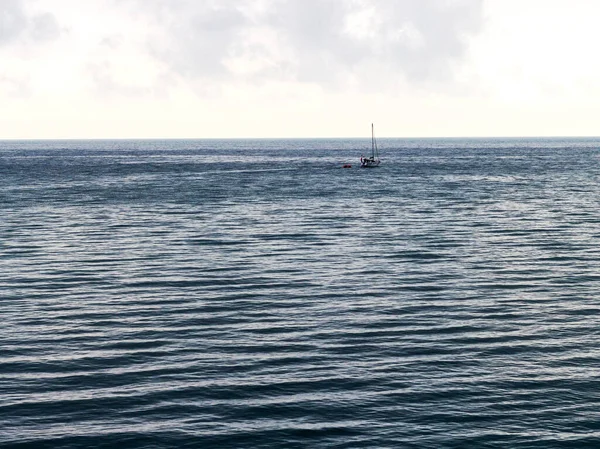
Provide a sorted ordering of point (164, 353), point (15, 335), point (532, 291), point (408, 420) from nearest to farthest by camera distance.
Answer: point (408, 420)
point (164, 353)
point (15, 335)
point (532, 291)

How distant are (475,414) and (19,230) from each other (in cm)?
5632

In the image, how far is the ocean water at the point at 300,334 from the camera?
1081 inches

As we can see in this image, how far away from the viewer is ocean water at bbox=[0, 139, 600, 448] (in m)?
27.5

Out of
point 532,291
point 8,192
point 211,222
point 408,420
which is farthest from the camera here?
point 8,192

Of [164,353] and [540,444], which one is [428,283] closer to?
[164,353]

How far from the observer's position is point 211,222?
81500 millimetres

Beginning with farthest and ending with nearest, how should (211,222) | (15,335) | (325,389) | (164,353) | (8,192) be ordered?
(8,192) → (211,222) → (15,335) → (164,353) → (325,389)

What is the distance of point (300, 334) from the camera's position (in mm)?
37938

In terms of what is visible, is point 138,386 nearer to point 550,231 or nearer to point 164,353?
point 164,353

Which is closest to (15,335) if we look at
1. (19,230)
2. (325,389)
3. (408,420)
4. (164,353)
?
(164,353)

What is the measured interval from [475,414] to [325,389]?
5.46 meters

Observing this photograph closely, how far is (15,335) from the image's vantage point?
124 ft

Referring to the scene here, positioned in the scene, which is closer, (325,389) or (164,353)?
(325,389)

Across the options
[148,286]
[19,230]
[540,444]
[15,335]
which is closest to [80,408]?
[15,335]
